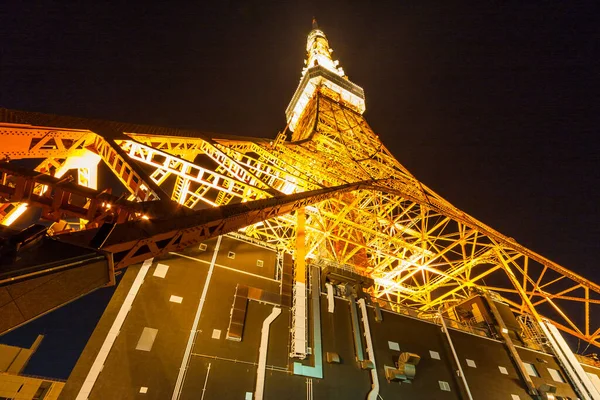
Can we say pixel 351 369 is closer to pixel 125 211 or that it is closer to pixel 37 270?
pixel 125 211

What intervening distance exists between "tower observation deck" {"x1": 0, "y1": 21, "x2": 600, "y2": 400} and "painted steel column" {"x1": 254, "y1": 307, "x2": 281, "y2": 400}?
0.15 feet

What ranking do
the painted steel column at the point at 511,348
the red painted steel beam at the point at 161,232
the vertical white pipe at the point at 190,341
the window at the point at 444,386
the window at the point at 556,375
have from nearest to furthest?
the red painted steel beam at the point at 161,232 → the vertical white pipe at the point at 190,341 → the window at the point at 444,386 → the painted steel column at the point at 511,348 → the window at the point at 556,375

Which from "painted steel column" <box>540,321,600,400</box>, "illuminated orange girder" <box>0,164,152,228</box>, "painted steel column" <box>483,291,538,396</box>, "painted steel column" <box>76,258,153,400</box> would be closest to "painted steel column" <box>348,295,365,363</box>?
"painted steel column" <box>76,258,153,400</box>

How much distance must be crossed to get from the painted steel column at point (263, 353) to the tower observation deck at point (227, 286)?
0.05 meters

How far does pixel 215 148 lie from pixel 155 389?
809cm

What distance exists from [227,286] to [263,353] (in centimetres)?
306

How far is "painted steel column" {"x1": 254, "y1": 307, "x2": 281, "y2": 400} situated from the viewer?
9.95m

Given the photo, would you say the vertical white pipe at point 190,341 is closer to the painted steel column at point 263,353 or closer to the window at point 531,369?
the painted steel column at point 263,353

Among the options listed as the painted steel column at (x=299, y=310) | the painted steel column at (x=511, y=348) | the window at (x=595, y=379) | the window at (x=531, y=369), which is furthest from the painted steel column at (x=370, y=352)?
the window at (x=595, y=379)

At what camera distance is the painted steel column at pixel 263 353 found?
32.7ft

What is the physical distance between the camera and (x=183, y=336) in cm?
1017

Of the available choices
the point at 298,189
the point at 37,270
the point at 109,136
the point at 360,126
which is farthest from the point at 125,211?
the point at 360,126

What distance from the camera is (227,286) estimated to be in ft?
40.1

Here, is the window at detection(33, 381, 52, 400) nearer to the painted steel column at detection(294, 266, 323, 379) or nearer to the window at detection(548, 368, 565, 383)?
the painted steel column at detection(294, 266, 323, 379)
